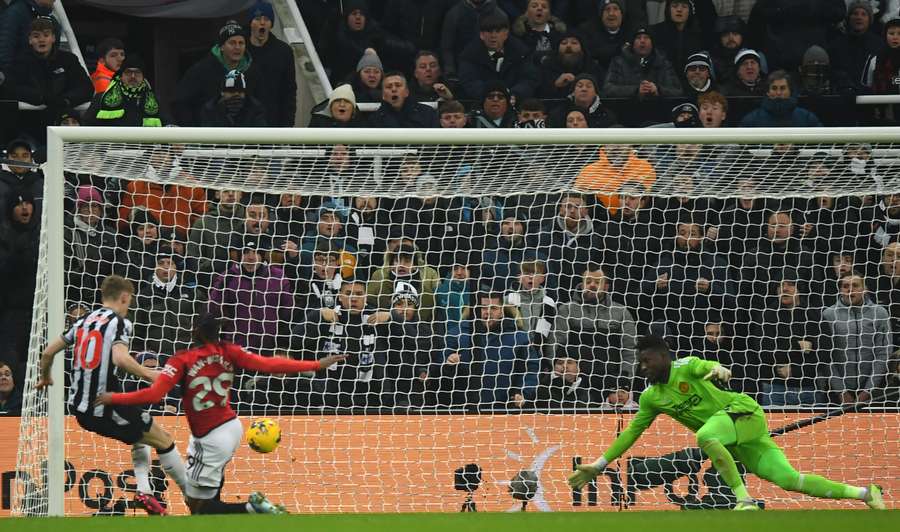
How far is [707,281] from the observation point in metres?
9.75

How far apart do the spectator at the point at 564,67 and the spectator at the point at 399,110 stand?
1164 millimetres

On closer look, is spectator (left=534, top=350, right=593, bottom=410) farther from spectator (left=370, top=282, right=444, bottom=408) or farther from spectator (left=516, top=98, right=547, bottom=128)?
spectator (left=516, top=98, right=547, bottom=128)

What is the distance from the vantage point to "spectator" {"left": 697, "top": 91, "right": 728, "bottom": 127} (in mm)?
10891

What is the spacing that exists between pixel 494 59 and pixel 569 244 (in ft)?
8.01

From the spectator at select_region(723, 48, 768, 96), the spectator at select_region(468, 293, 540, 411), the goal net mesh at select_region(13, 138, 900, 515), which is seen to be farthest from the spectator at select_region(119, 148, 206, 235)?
the spectator at select_region(723, 48, 768, 96)

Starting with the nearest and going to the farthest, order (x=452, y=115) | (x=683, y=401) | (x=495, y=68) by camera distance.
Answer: (x=683, y=401)
(x=452, y=115)
(x=495, y=68)

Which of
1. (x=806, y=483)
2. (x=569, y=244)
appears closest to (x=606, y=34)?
(x=569, y=244)

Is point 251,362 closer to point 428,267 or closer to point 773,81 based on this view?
point 428,267

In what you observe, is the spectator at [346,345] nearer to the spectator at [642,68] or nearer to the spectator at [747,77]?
the spectator at [642,68]

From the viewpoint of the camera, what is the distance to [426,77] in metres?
11.6

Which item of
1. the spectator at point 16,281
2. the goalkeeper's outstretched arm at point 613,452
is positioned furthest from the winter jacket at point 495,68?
the goalkeeper's outstretched arm at point 613,452

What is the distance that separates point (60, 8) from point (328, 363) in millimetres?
5497

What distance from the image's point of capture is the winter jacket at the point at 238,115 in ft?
36.3

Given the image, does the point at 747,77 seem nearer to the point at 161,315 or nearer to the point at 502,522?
the point at 161,315
